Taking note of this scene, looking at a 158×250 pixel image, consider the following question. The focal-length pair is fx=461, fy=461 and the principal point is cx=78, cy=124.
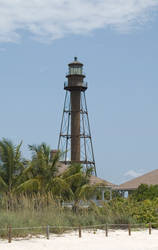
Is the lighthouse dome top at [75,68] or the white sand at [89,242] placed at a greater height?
the lighthouse dome top at [75,68]

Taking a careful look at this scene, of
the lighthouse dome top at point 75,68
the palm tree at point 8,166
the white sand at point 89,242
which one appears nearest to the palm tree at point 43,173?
the palm tree at point 8,166

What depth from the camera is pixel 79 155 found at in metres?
52.6

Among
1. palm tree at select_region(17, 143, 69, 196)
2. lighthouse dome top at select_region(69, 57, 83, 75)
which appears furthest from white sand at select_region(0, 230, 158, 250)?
lighthouse dome top at select_region(69, 57, 83, 75)

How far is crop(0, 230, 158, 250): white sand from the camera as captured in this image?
18.5m

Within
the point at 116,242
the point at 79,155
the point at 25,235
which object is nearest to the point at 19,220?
the point at 25,235

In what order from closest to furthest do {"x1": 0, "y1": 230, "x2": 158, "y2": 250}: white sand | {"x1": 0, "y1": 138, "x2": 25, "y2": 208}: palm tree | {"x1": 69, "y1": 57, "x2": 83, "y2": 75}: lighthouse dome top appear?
1. {"x1": 0, "y1": 230, "x2": 158, "y2": 250}: white sand
2. {"x1": 0, "y1": 138, "x2": 25, "y2": 208}: palm tree
3. {"x1": 69, "y1": 57, "x2": 83, "y2": 75}: lighthouse dome top

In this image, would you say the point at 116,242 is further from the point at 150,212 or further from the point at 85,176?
the point at 85,176

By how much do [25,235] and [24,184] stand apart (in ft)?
27.4

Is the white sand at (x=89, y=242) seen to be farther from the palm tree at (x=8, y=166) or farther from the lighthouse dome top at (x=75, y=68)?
the lighthouse dome top at (x=75, y=68)

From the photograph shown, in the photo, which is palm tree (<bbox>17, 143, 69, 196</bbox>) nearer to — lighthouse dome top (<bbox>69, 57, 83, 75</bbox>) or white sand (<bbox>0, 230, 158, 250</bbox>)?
white sand (<bbox>0, 230, 158, 250</bbox>)

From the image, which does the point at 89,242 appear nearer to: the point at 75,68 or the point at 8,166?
the point at 8,166

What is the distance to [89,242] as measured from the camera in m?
20.2

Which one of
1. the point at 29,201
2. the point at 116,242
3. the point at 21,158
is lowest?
the point at 116,242

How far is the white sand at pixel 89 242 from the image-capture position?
18.5 m
